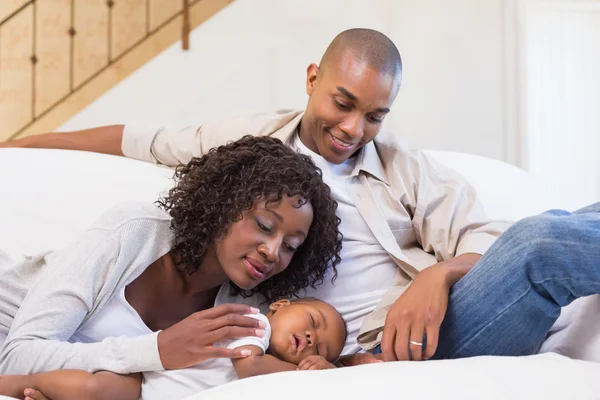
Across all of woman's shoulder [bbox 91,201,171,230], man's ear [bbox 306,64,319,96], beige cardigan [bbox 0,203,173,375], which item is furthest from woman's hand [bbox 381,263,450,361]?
man's ear [bbox 306,64,319,96]

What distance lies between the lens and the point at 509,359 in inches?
48.4

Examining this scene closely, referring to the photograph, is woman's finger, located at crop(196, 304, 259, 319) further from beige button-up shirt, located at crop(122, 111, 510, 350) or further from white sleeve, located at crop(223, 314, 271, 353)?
beige button-up shirt, located at crop(122, 111, 510, 350)

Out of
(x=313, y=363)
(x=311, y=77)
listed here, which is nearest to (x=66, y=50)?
(x=311, y=77)

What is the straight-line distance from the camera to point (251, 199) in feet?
5.39

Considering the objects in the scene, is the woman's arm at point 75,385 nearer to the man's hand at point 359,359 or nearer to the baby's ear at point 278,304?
the baby's ear at point 278,304

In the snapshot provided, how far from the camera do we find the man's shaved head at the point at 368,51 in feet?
6.21

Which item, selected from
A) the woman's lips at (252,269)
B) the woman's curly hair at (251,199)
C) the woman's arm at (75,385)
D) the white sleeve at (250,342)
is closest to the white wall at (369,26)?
the woman's curly hair at (251,199)

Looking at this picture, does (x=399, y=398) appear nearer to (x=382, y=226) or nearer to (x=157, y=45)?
(x=382, y=226)

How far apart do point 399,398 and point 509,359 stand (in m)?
0.24

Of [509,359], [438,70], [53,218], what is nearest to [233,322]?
[509,359]

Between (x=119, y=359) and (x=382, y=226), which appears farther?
(x=382, y=226)

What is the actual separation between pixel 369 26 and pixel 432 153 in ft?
6.09

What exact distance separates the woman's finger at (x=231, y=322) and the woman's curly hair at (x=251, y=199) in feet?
0.78

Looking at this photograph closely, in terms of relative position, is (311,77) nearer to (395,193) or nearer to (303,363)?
(395,193)
